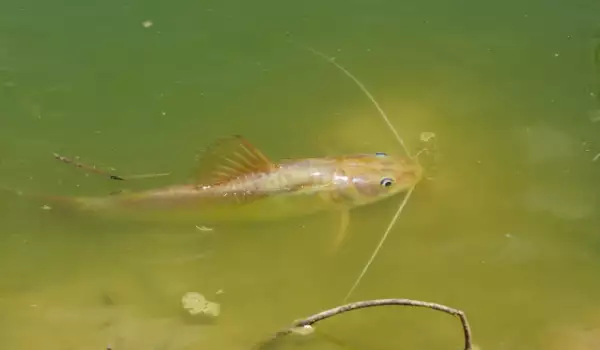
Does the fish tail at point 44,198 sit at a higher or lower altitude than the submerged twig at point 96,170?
lower

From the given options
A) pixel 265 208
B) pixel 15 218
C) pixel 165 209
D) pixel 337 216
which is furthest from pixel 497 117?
pixel 15 218

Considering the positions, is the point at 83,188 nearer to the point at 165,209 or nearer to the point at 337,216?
the point at 165,209

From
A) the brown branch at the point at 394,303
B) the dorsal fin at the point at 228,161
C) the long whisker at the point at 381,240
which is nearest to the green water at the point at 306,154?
the long whisker at the point at 381,240

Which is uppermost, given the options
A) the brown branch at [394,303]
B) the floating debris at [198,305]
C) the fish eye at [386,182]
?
the fish eye at [386,182]

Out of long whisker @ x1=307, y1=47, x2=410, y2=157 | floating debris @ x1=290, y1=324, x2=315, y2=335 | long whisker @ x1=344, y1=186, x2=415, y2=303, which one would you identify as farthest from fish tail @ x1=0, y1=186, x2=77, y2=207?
long whisker @ x1=307, y1=47, x2=410, y2=157

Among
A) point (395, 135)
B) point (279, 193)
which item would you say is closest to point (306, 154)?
point (279, 193)

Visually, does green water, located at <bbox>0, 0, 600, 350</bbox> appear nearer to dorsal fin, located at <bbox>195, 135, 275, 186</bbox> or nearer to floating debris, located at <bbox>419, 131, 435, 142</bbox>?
floating debris, located at <bbox>419, 131, 435, 142</bbox>

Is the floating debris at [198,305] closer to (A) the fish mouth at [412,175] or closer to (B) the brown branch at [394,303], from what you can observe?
(B) the brown branch at [394,303]
